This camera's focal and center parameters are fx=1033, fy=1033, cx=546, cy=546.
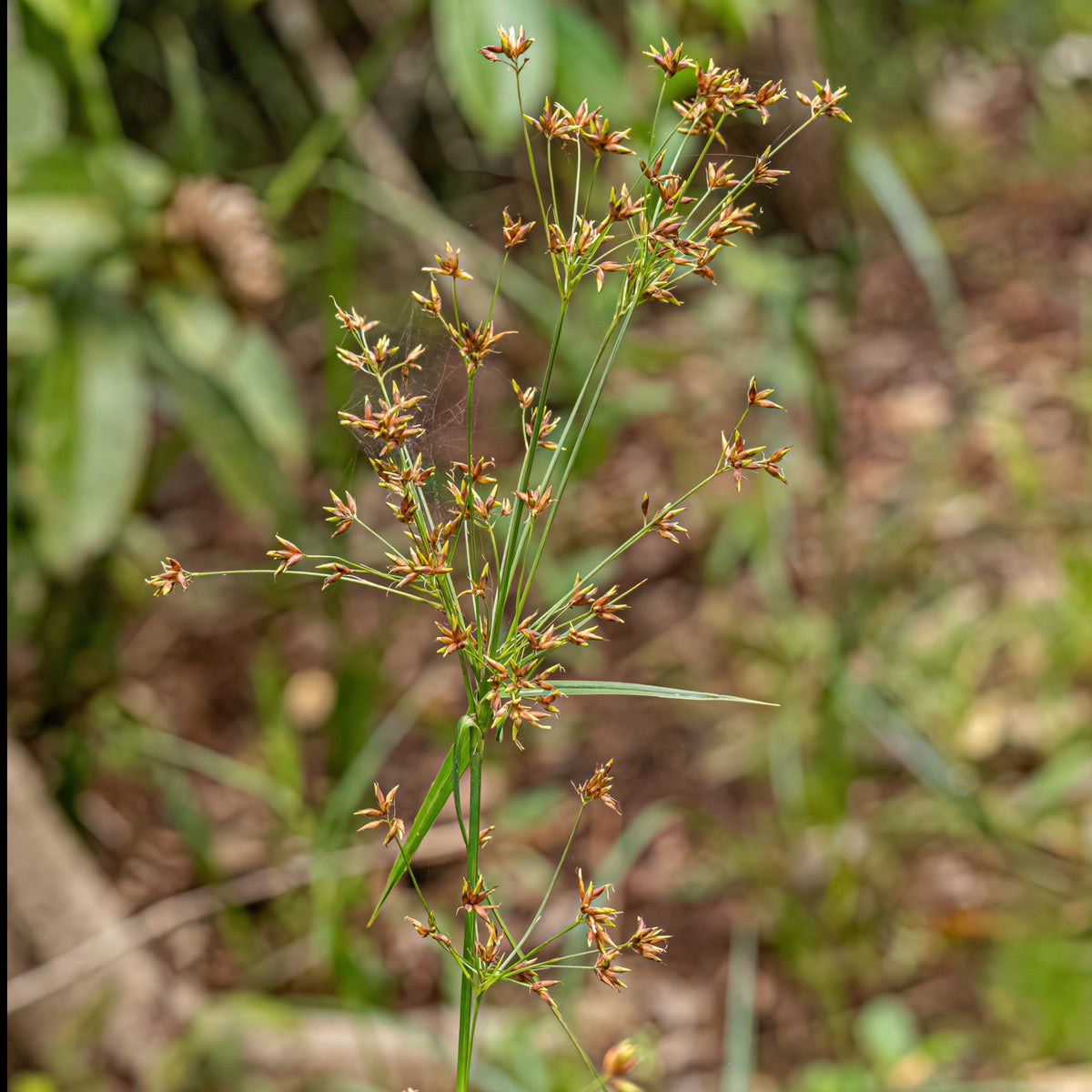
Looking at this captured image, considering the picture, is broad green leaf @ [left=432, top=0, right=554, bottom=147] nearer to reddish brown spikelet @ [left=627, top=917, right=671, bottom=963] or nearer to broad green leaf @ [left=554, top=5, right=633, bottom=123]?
broad green leaf @ [left=554, top=5, right=633, bottom=123]

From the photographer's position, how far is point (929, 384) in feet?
7.36

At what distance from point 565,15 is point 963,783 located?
1.03 meters

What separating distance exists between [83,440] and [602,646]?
0.87 m

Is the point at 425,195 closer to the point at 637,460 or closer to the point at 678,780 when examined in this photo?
the point at 637,460

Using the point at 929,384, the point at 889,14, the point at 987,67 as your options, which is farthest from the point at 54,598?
the point at 987,67

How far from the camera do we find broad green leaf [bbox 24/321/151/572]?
137 cm

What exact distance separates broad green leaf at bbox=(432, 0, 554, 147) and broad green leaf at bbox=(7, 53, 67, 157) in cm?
65

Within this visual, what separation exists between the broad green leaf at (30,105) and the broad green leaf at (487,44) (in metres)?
0.65

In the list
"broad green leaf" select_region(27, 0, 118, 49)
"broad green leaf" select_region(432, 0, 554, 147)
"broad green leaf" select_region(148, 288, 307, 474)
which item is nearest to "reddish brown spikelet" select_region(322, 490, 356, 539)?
"broad green leaf" select_region(432, 0, 554, 147)

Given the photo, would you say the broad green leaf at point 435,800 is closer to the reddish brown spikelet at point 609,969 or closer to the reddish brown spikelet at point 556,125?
the reddish brown spikelet at point 609,969

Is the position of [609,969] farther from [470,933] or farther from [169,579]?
[169,579]

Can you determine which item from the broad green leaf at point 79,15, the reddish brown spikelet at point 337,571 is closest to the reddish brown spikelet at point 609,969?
the reddish brown spikelet at point 337,571

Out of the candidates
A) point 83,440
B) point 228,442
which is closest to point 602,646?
point 228,442

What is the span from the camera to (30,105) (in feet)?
4.75
